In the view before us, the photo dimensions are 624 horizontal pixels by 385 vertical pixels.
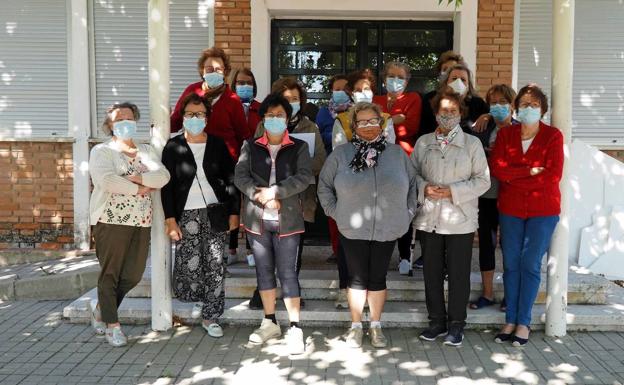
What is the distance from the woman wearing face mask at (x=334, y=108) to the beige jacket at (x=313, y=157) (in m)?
0.29

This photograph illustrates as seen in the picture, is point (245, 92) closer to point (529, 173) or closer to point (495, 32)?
point (529, 173)

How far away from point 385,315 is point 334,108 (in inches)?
75.4

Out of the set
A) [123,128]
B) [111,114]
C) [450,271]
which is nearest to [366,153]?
[450,271]

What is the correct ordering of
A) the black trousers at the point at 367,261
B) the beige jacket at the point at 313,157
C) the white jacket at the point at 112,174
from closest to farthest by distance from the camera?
the white jacket at the point at 112,174
the black trousers at the point at 367,261
the beige jacket at the point at 313,157

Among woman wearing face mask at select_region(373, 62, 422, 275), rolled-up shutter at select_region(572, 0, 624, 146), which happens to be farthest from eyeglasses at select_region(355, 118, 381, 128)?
rolled-up shutter at select_region(572, 0, 624, 146)

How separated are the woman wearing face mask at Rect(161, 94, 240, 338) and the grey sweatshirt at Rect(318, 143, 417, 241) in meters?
0.97

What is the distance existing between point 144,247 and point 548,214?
3.25 meters

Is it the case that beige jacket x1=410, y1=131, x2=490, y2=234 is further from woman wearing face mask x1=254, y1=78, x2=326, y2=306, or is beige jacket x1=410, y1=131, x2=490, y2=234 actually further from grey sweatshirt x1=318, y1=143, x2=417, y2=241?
woman wearing face mask x1=254, y1=78, x2=326, y2=306

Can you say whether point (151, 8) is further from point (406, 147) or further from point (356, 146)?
point (406, 147)

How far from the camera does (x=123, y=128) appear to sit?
4.64 m

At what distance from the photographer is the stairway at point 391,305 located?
5184 millimetres

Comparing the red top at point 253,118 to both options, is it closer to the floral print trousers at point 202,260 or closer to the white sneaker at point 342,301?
the floral print trousers at point 202,260

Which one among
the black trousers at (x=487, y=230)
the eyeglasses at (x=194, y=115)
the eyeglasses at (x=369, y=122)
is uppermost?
the eyeglasses at (x=194, y=115)

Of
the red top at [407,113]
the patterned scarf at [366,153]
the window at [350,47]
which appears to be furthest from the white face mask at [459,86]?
the window at [350,47]
